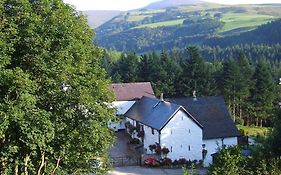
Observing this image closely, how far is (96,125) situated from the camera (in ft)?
55.5

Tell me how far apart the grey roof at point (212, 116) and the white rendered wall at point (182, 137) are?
1.13m

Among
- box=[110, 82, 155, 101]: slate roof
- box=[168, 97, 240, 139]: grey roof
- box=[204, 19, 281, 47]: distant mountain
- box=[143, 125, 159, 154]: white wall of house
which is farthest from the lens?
box=[204, 19, 281, 47]: distant mountain

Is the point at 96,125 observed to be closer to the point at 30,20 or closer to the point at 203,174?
the point at 30,20

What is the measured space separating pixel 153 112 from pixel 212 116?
5101mm

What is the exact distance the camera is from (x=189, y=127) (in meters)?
35.5

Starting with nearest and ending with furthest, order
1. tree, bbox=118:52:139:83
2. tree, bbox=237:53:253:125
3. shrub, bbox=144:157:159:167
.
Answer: shrub, bbox=144:157:159:167 < tree, bbox=237:53:253:125 < tree, bbox=118:52:139:83

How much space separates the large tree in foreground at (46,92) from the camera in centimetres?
1509

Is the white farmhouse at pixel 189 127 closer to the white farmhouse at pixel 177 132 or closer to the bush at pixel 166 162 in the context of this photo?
the white farmhouse at pixel 177 132

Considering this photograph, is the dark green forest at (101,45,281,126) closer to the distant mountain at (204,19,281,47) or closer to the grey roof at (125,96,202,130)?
the grey roof at (125,96,202,130)

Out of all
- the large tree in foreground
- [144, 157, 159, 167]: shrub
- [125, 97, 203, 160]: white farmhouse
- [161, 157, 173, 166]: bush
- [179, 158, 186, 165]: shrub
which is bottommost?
[179, 158, 186, 165]: shrub

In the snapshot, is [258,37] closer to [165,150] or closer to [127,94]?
[127,94]

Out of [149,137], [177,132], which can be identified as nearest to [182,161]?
[177,132]

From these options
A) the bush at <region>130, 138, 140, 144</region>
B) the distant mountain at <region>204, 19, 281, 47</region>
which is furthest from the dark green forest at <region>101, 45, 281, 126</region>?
the distant mountain at <region>204, 19, 281, 47</region>

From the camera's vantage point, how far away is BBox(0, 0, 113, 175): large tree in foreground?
15094 mm
